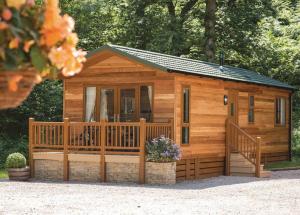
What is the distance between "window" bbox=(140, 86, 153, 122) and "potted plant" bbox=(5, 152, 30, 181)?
3.62m

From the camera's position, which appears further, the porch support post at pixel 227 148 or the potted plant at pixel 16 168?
the porch support post at pixel 227 148

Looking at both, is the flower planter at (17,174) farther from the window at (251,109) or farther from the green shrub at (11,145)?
the window at (251,109)

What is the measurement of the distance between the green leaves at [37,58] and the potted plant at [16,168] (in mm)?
15779

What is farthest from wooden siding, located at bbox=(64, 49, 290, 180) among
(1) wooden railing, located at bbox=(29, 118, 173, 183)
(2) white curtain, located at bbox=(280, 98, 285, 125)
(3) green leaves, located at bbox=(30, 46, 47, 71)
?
(3) green leaves, located at bbox=(30, 46, 47, 71)

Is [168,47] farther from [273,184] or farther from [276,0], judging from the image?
[273,184]

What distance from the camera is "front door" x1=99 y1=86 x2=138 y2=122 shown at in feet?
58.9

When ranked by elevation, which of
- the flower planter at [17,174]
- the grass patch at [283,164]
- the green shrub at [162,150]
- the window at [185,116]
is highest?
the window at [185,116]

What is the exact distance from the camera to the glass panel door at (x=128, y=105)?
17.9 m

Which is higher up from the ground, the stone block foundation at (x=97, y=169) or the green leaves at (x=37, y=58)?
the green leaves at (x=37, y=58)

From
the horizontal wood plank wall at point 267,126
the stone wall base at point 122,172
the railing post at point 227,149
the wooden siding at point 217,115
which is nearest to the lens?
the stone wall base at point 122,172

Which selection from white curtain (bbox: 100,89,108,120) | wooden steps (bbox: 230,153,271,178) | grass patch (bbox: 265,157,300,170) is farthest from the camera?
grass patch (bbox: 265,157,300,170)

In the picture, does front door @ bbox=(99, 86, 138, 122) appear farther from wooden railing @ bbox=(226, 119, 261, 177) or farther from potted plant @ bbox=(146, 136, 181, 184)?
wooden railing @ bbox=(226, 119, 261, 177)

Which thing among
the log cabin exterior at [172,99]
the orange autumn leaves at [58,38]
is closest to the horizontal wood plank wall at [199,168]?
the log cabin exterior at [172,99]

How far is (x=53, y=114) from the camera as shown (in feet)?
86.9
